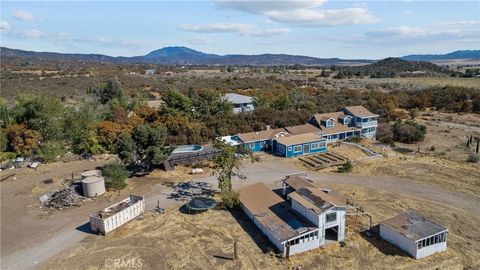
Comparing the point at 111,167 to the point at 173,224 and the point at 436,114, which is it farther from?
the point at 436,114

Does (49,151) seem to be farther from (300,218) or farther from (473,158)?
(473,158)

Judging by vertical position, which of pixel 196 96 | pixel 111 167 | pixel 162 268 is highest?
pixel 196 96

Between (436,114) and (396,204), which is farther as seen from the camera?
(436,114)

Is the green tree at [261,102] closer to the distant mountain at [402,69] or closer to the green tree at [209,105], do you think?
the green tree at [209,105]

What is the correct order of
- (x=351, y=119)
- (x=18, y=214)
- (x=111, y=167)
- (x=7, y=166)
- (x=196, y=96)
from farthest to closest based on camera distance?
(x=196, y=96) < (x=351, y=119) < (x=7, y=166) < (x=111, y=167) < (x=18, y=214)

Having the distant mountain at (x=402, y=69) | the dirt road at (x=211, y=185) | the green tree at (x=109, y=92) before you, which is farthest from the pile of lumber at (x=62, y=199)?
the distant mountain at (x=402, y=69)

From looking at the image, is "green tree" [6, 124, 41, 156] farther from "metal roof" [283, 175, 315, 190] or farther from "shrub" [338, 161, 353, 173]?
"shrub" [338, 161, 353, 173]

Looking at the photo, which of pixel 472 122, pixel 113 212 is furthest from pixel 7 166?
pixel 472 122
